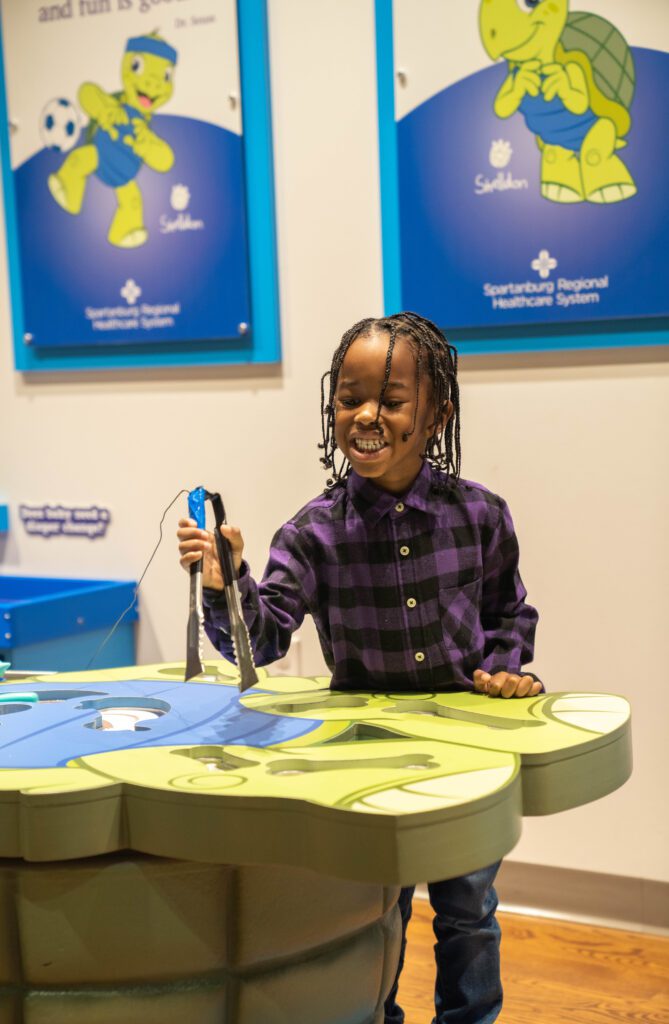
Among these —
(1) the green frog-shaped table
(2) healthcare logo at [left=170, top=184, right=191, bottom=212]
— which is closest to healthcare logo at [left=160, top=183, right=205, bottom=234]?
(2) healthcare logo at [left=170, top=184, right=191, bottom=212]

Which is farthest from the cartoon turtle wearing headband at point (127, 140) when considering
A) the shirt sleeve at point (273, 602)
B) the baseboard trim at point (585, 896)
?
the baseboard trim at point (585, 896)

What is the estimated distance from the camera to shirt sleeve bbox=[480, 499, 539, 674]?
1.82 meters

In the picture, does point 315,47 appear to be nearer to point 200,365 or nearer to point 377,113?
point 377,113

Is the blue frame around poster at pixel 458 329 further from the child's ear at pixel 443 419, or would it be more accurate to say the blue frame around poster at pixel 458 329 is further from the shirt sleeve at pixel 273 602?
the shirt sleeve at pixel 273 602

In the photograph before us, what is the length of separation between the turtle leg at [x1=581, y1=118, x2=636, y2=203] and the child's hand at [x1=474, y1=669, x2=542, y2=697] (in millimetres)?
1187

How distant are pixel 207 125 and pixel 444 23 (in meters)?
0.59

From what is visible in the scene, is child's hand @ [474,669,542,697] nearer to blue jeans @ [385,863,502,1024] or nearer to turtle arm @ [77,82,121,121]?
blue jeans @ [385,863,502,1024]

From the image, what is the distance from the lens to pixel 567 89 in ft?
8.14

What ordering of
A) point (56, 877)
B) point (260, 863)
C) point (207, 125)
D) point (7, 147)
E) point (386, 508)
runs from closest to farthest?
point (260, 863)
point (56, 877)
point (386, 508)
point (207, 125)
point (7, 147)

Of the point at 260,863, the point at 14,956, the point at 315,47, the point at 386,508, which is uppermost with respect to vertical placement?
the point at 315,47

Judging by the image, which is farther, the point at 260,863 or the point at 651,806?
the point at 651,806

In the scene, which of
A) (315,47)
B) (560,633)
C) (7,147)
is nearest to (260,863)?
(560,633)

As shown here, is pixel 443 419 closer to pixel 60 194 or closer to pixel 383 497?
pixel 383 497

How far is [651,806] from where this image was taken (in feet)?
8.55
